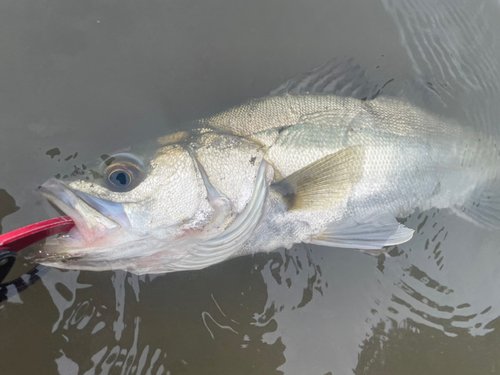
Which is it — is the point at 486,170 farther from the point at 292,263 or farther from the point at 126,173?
the point at 126,173

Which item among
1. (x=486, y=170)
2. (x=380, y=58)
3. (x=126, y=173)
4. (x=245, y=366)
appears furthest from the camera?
(x=380, y=58)

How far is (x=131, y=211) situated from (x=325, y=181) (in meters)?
1.04

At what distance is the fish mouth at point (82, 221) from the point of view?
4.43ft

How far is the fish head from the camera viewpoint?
1.36 meters

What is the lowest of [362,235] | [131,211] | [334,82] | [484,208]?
[484,208]

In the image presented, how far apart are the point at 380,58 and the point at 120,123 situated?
76.2 inches

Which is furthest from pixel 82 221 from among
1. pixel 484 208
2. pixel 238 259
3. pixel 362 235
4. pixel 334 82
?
pixel 484 208

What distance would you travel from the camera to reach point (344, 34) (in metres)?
2.23

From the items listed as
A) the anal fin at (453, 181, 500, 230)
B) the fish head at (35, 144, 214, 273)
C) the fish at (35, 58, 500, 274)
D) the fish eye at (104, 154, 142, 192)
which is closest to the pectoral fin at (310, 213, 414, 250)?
the fish at (35, 58, 500, 274)

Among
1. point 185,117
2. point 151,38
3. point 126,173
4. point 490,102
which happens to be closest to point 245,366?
point 126,173

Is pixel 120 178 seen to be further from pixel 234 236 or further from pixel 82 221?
pixel 234 236

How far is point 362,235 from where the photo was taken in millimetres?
1792

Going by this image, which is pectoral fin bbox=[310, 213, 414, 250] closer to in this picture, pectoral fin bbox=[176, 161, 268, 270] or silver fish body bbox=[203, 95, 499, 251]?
silver fish body bbox=[203, 95, 499, 251]

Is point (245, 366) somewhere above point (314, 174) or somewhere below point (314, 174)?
below
